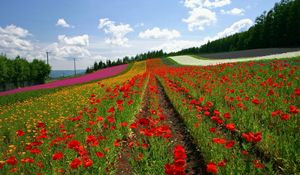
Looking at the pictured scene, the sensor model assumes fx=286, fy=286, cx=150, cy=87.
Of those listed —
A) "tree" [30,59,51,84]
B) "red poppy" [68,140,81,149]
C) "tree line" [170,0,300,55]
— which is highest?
"tree line" [170,0,300,55]

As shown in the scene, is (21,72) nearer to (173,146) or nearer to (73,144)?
(173,146)

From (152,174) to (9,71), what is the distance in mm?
64036

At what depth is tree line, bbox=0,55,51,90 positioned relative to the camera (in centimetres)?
5850

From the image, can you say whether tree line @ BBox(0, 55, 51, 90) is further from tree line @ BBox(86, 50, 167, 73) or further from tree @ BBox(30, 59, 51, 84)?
tree line @ BBox(86, 50, 167, 73)

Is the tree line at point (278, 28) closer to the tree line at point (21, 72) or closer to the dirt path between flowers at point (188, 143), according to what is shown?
the dirt path between flowers at point (188, 143)

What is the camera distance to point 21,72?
6594 centimetres

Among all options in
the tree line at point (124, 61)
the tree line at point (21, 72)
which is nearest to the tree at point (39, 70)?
the tree line at point (21, 72)

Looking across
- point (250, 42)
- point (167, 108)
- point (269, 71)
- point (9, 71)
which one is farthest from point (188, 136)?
point (250, 42)

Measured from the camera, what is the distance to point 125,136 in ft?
24.4

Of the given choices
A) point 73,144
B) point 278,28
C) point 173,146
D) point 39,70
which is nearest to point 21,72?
point 39,70

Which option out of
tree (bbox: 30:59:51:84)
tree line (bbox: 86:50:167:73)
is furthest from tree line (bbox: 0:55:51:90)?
tree line (bbox: 86:50:167:73)

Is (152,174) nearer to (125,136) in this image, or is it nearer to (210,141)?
(210,141)

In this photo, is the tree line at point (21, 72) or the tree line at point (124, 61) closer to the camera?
the tree line at point (21, 72)

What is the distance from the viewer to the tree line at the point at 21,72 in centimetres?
5850
